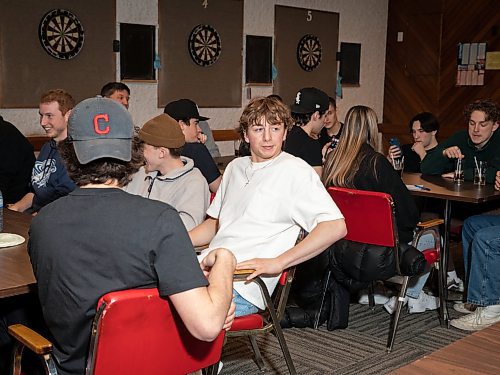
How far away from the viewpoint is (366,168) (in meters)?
3.65

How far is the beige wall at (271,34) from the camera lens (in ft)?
19.9

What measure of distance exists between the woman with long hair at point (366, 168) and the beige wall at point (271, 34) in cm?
287

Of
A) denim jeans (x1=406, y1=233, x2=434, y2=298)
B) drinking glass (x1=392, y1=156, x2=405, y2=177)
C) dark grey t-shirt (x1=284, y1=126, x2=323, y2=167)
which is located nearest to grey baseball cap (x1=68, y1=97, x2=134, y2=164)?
dark grey t-shirt (x1=284, y1=126, x2=323, y2=167)

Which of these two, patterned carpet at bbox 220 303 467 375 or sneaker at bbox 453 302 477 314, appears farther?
sneaker at bbox 453 302 477 314

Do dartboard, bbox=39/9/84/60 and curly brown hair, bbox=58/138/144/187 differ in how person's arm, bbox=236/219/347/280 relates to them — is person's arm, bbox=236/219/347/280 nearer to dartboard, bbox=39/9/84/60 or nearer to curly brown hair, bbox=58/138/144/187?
curly brown hair, bbox=58/138/144/187

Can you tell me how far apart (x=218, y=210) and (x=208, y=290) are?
3.96ft

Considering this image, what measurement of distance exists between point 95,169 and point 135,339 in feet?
1.42

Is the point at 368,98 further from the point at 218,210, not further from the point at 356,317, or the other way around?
the point at 218,210

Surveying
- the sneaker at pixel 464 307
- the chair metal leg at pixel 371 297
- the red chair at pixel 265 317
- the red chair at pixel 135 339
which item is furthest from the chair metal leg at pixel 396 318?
the red chair at pixel 135 339

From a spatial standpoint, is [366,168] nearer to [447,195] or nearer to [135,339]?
[447,195]

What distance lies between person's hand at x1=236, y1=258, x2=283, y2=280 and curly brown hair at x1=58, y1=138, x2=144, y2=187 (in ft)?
2.70

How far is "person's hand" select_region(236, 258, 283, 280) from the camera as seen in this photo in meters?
2.50

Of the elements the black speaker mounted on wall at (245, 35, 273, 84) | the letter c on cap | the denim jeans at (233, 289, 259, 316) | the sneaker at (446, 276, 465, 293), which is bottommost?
the sneaker at (446, 276, 465, 293)

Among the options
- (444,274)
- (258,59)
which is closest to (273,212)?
(444,274)
